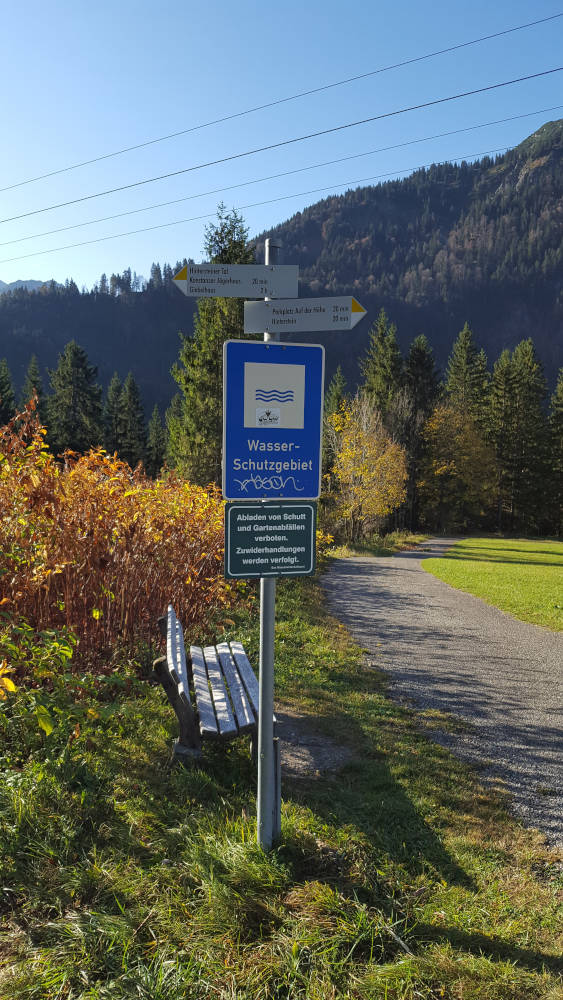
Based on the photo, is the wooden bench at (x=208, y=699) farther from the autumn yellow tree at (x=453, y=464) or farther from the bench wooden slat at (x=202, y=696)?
the autumn yellow tree at (x=453, y=464)

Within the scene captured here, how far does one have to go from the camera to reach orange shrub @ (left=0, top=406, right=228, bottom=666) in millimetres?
3707

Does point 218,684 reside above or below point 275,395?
below

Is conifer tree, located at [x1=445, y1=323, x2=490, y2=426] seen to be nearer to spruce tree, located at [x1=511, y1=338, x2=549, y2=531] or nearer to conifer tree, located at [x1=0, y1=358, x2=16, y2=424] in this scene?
spruce tree, located at [x1=511, y1=338, x2=549, y2=531]

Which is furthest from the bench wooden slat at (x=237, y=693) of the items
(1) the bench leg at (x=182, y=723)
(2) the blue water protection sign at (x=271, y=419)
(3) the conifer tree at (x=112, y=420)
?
(3) the conifer tree at (x=112, y=420)

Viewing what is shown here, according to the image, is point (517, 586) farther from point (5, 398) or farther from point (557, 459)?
point (5, 398)

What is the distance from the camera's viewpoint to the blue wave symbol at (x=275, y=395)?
2238mm

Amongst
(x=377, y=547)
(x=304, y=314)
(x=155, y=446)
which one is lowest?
(x=377, y=547)

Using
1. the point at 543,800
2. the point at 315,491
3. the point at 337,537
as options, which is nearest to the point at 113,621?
the point at 315,491

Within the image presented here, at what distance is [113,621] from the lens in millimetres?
4535

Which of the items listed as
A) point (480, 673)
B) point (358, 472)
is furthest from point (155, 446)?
point (480, 673)

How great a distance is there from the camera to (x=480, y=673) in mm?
5871

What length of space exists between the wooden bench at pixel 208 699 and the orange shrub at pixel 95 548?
0.76 meters

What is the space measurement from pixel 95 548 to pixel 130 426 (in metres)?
55.6

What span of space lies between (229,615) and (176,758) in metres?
3.35
